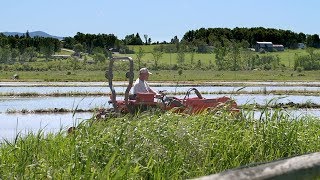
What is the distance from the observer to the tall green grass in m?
6.94

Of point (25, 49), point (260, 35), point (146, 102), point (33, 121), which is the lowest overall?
point (25, 49)

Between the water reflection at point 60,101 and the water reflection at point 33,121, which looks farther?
the water reflection at point 60,101

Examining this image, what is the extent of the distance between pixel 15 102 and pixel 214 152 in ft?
79.2

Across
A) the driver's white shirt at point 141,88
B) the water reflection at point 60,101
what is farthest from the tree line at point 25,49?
the driver's white shirt at point 141,88

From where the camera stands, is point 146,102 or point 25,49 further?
point 25,49

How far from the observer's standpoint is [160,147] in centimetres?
805

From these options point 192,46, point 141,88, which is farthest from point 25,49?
point 141,88

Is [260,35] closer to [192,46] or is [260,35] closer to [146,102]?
[192,46]

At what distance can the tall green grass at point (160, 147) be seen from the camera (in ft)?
22.8

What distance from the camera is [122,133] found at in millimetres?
8008

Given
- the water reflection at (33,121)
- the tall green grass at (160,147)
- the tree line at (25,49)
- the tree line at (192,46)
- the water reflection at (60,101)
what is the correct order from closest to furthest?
the tall green grass at (160,147)
the water reflection at (33,121)
the water reflection at (60,101)
the tree line at (192,46)
the tree line at (25,49)

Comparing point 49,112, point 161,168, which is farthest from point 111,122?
point 49,112

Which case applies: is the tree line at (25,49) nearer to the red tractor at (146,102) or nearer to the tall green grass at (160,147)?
the red tractor at (146,102)

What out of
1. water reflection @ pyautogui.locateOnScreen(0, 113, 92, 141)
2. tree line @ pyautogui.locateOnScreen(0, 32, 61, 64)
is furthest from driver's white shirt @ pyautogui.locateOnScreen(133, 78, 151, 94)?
tree line @ pyautogui.locateOnScreen(0, 32, 61, 64)
